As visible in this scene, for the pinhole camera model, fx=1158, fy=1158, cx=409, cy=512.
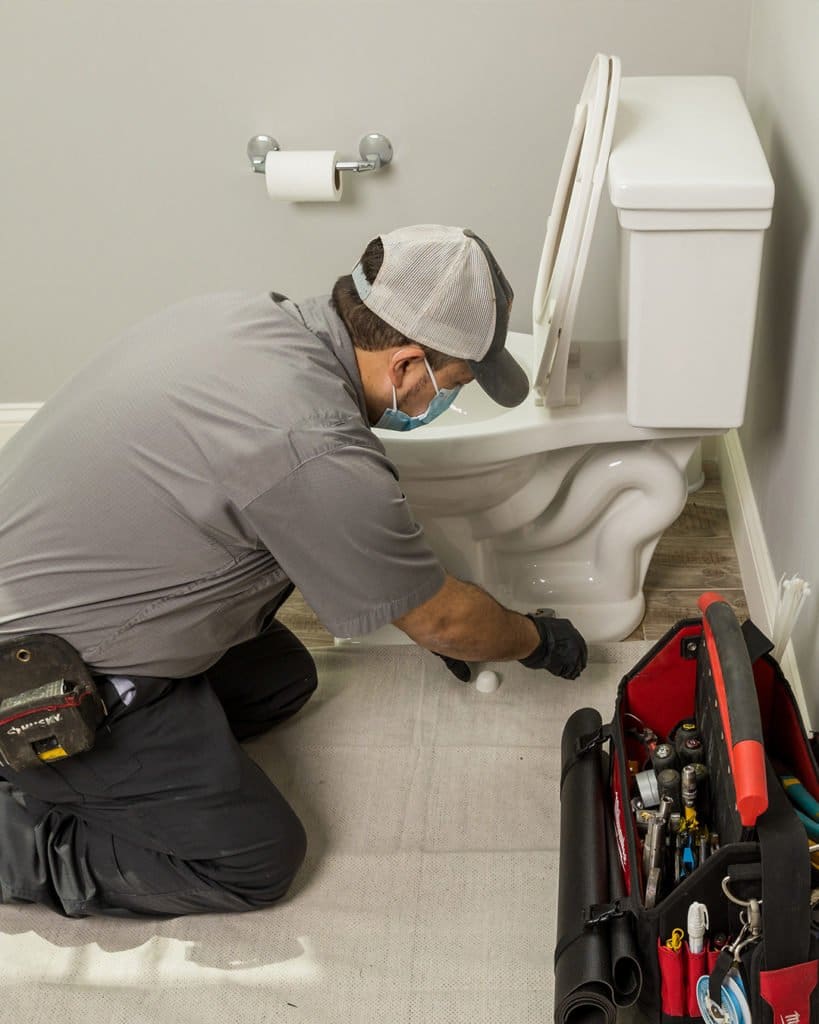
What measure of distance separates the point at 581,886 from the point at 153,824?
0.53 m

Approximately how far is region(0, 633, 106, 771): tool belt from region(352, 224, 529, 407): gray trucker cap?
1.76ft

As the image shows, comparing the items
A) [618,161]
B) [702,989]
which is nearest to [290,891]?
[702,989]

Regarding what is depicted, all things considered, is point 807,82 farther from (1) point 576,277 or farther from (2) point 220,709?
(2) point 220,709

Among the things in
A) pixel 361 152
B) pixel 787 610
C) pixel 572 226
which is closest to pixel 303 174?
pixel 361 152

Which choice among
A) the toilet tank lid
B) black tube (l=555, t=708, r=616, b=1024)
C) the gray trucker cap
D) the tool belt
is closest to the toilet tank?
the toilet tank lid

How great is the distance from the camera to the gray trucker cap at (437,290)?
4.23ft

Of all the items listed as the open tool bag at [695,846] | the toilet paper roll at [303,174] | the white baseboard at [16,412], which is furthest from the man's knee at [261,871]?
the white baseboard at [16,412]

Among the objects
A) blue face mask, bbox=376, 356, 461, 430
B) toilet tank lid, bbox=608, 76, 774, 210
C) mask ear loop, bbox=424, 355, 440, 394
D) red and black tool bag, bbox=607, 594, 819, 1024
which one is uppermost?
toilet tank lid, bbox=608, 76, 774, 210

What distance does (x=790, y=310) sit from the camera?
1619 mm

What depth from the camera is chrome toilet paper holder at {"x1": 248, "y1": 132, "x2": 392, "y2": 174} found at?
1.98 meters

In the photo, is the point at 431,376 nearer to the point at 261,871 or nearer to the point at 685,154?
the point at 685,154

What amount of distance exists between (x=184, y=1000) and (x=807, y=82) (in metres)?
1.36

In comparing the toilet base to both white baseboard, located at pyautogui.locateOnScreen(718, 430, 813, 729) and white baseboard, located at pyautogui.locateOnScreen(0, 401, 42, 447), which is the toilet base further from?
white baseboard, located at pyautogui.locateOnScreen(0, 401, 42, 447)

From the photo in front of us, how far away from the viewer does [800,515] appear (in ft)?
5.09
